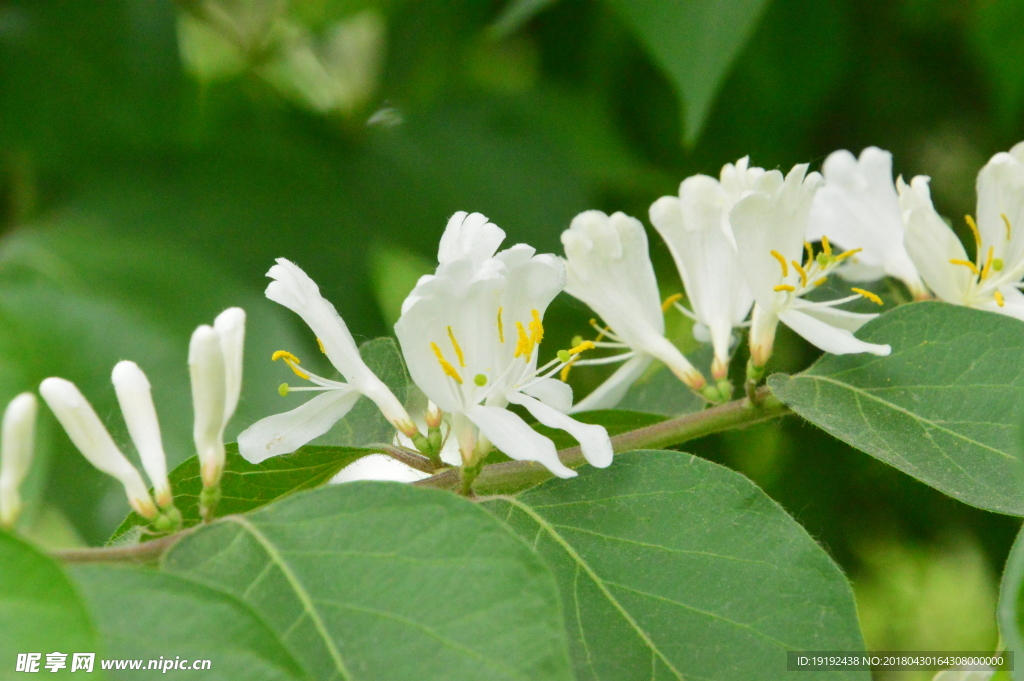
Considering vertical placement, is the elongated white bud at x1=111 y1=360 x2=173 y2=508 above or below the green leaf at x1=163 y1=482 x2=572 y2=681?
above

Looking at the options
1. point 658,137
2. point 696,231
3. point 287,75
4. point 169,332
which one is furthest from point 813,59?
point 287,75

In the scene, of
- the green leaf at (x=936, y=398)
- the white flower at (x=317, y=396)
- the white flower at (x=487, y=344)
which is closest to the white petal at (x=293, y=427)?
the white flower at (x=317, y=396)

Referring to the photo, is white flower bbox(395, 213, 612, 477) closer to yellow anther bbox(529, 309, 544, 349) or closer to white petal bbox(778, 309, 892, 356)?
yellow anther bbox(529, 309, 544, 349)

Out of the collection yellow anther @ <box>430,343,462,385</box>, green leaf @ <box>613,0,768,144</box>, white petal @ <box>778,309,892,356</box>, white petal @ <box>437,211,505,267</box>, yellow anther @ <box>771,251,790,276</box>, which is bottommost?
white petal @ <box>778,309,892,356</box>

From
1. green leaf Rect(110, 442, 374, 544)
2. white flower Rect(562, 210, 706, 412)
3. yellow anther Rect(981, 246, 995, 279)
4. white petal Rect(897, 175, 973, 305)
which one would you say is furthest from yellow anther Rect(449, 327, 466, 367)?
yellow anther Rect(981, 246, 995, 279)

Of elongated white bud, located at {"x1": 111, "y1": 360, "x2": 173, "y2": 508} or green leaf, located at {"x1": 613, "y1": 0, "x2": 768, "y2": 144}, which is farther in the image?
green leaf, located at {"x1": 613, "y1": 0, "x2": 768, "y2": 144}

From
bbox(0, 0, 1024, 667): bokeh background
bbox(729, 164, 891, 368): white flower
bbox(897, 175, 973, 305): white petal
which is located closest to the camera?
bbox(729, 164, 891, 368): white flower

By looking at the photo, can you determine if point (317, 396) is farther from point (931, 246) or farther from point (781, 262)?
point (931, 246)
